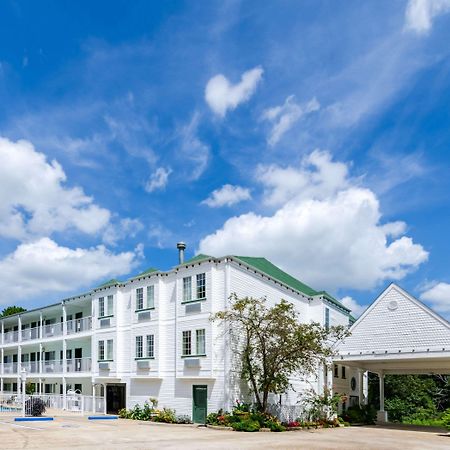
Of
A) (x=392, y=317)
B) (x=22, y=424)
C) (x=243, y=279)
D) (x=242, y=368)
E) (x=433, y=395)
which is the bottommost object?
(x=433, y=395)

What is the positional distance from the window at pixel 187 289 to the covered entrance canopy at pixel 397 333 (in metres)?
8.67

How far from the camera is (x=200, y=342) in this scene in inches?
1131

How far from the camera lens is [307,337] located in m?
25.8

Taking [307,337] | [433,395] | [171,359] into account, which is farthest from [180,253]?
[433,395]

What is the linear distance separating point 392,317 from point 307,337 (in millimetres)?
5625

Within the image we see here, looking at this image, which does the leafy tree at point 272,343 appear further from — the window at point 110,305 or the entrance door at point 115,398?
the entrance door at point 115,398

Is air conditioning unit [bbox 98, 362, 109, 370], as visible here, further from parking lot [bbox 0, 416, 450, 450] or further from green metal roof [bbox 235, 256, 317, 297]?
green metal roof [bbox 235, 256, 317, 297]

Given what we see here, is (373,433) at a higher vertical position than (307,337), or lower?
lower

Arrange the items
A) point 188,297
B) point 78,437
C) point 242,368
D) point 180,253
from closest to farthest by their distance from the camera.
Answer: point 78,437 → point 242,368 → point 188,297 → point 180,253

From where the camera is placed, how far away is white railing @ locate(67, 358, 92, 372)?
36.9m

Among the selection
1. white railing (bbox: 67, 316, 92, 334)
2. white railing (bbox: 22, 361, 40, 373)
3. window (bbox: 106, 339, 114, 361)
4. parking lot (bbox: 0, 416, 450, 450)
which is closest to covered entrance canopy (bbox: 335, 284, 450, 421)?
parking lot (bbox: 0, 416, 450, 450)

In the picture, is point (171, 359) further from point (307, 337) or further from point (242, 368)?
point (307, 337)

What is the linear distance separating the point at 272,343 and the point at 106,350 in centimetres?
1294

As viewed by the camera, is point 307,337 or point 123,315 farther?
point 123,315
